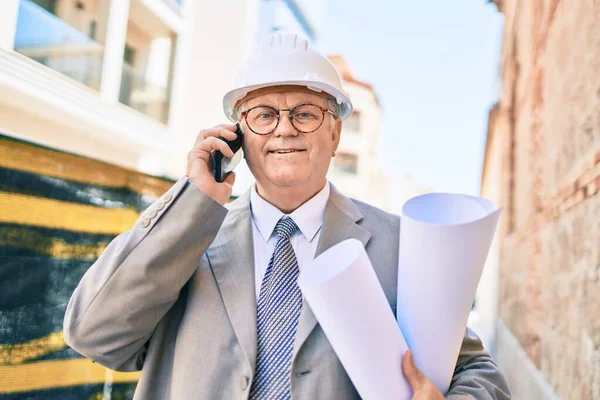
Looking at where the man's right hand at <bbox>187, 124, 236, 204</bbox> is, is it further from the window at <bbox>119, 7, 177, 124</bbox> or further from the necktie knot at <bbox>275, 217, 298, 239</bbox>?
the window at <bbox>119, 7, 177, 124</bbox>

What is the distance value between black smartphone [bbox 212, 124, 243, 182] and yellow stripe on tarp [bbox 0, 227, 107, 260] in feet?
4.29

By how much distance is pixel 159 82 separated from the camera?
13.7 m

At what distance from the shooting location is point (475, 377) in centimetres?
156

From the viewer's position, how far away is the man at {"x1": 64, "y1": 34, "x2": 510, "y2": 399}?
1546mm

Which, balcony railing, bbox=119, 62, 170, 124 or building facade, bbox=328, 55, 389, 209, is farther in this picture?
building facade, bbox=328, 55, 389, 209

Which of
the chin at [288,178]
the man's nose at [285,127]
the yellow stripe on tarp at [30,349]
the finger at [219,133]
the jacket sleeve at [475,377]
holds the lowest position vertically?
the yellow stripe on tarp at [30,349]

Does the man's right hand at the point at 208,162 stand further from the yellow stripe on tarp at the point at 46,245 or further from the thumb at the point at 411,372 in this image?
the yellow stripe on tarp at the point at 46,245

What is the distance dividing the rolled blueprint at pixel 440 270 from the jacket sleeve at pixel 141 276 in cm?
62

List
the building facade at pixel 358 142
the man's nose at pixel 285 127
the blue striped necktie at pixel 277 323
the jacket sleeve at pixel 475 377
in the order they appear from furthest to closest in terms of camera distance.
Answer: the building facade at pixel 358 142, the man's nose at pixel 285 127, the blue striped necktie at pixel 277 323, the jacket sleeve at pixel 475 377

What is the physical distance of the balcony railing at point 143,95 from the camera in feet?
40.9

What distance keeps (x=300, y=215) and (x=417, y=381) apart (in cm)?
77

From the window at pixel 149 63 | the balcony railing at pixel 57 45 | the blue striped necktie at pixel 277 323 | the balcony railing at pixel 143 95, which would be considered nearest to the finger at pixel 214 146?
the blue striped necktie at pixel 277 323

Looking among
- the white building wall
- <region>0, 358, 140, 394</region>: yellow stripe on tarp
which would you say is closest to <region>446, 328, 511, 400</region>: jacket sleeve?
<region>0, 358, 140, 394</region>: yellow stripe on tarp

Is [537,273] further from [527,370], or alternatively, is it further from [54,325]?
[54,325]
